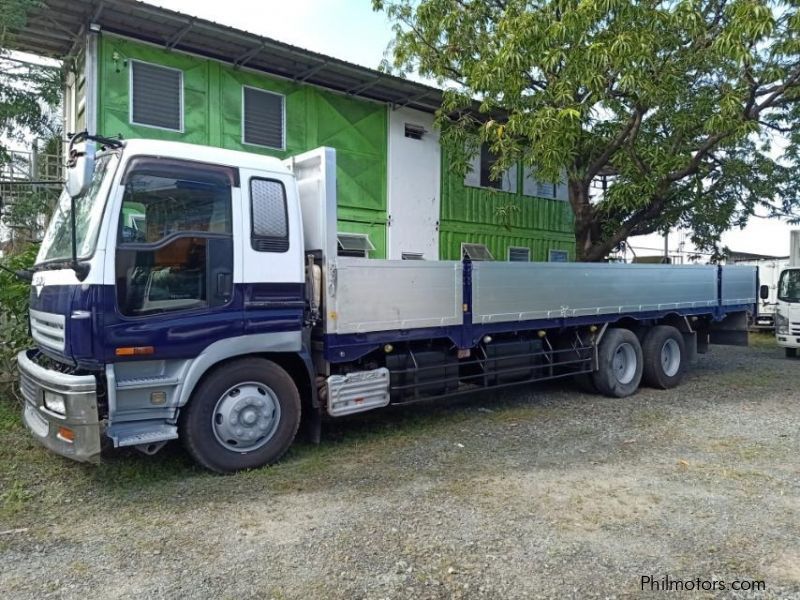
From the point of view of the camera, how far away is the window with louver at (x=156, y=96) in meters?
9.22

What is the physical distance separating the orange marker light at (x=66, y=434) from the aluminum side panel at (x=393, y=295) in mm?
2157

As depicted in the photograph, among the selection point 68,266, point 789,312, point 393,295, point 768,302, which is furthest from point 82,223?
point 768,302

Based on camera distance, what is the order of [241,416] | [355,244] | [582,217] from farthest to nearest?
[582,217] < [355,244] < [241,416]

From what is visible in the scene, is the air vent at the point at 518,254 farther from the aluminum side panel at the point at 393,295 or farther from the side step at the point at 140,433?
the side step at the point at 140,433

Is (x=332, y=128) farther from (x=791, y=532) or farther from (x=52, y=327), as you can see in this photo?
(x=791, y=532)

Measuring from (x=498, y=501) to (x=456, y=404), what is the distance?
3.34 m

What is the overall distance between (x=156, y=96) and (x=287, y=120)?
2.21 meters

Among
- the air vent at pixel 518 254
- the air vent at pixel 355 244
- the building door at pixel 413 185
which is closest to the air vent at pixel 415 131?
the building door at pixel 413 185

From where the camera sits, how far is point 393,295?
589cm

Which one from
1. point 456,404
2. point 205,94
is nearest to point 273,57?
point 205,94

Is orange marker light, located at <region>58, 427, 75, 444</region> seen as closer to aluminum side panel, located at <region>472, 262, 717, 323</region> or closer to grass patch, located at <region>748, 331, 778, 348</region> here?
aluminum side panel, located at <region>472, 262, 717, 323</region>

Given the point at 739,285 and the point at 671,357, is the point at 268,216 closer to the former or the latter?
the point at 671,357

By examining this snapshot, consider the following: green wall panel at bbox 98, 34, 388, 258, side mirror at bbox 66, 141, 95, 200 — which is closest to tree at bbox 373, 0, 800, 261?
green wall panel at bbox 98, 34, 388, 258

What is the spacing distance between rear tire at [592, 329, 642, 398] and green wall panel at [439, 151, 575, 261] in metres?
5.08
